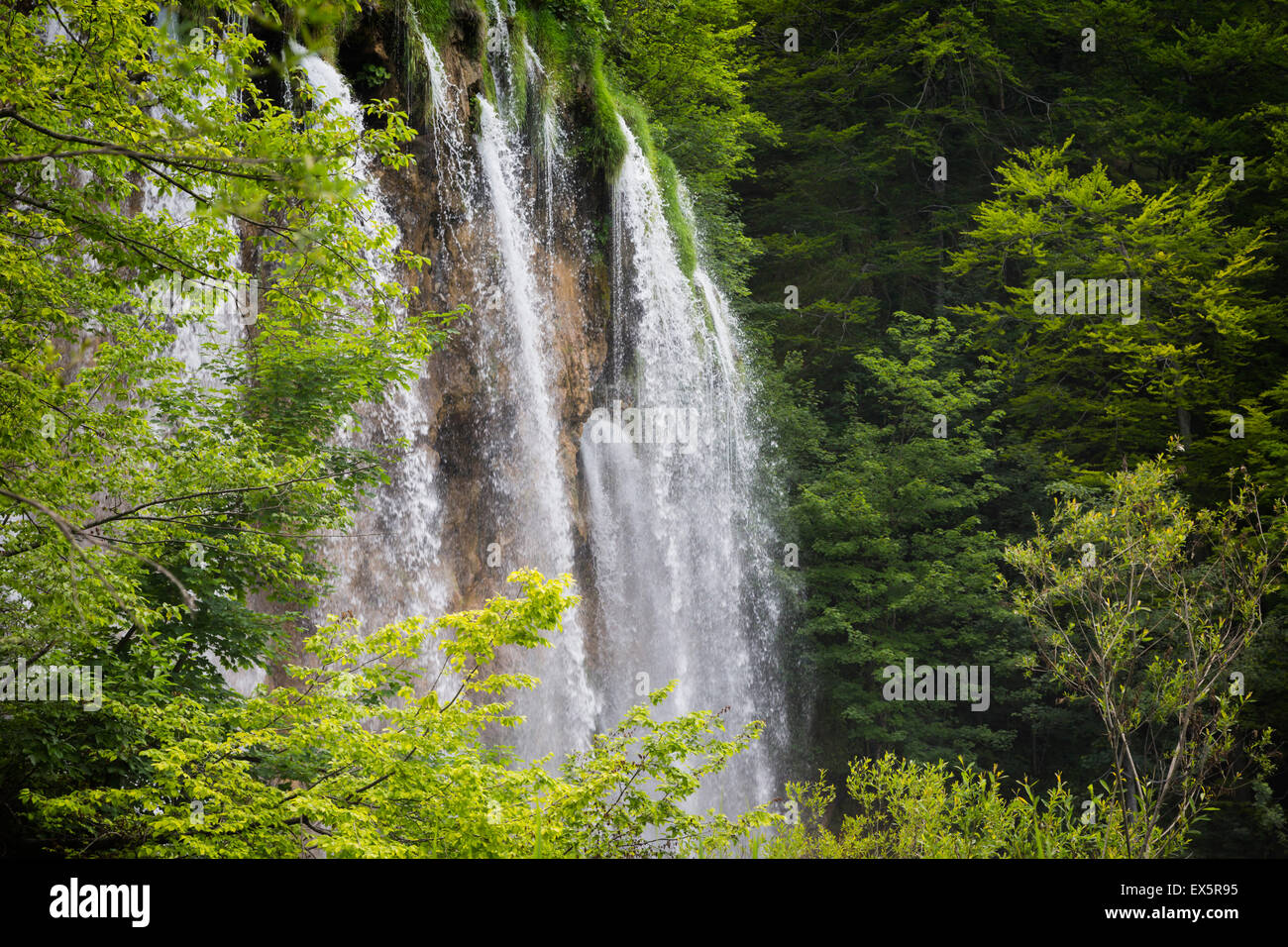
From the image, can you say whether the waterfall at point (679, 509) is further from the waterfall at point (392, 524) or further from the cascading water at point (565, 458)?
the waterfall at point (392, 524)

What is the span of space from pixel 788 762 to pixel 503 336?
405 inches

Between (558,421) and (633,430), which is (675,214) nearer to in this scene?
(633,430)

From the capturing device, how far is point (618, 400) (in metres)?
17.2

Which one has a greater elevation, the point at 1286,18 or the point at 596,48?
the point at 1286,18

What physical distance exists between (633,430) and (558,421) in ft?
7.78

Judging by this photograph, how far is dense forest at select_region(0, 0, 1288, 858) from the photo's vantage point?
5.45 metres

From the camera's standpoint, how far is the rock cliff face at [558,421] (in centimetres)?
1287

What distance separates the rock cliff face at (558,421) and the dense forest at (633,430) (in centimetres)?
7

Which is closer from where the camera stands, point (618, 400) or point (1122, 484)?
point (1122, 484)

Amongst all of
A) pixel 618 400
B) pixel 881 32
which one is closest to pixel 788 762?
pixel 618 400

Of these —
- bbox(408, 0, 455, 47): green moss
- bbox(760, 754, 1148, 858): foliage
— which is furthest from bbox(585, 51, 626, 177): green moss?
bbox(760, 754, 1148, 858): foliage

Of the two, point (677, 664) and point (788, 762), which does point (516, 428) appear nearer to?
point (677, 664)

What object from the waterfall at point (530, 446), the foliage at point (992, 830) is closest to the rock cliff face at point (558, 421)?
the waterfall at point (530, 446)

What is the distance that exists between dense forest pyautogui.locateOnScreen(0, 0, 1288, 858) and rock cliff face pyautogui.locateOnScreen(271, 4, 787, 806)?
7 centimetres
